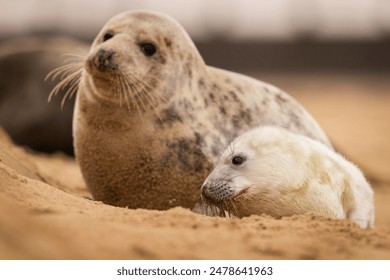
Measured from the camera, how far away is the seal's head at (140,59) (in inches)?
127

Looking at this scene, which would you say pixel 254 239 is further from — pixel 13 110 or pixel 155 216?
pixel 13 110

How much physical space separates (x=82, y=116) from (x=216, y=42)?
1081 centimetres

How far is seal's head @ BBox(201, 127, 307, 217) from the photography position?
2.89m

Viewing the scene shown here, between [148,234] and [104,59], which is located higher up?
[104,59]

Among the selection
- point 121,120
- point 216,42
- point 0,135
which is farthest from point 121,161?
point 216,42

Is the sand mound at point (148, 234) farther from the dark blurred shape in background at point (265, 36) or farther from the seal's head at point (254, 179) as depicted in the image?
the dark blurred shape in background at point (265, 36)

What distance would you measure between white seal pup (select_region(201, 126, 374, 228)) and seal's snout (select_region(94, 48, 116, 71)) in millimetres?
640

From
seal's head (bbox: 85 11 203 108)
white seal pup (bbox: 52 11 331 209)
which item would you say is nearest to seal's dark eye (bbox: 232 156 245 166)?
white seal pup (bbox: 52 11 331 209)

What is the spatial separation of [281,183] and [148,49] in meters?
0.93

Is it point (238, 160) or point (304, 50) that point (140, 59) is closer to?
point (238, 160)

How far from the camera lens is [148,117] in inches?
132

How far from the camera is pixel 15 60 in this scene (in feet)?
19.5

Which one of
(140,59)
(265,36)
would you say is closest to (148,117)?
(140,59)

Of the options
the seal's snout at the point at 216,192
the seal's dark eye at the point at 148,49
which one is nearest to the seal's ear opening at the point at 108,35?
the seal's dark eye at the point at 148,49
